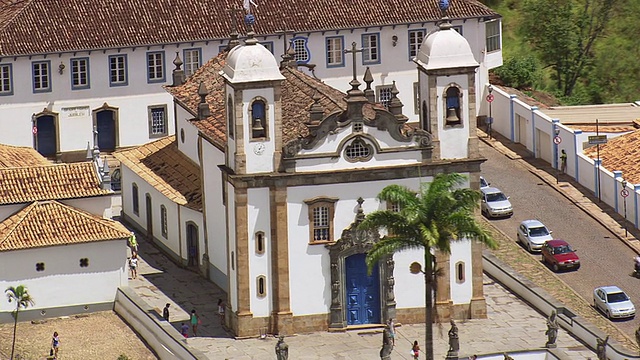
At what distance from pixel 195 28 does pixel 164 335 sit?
100 ft

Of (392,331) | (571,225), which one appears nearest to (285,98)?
(392,331)

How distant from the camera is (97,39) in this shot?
118562 millimetres

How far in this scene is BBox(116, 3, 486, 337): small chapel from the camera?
93.1m

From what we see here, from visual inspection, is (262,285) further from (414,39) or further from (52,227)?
(414,39)

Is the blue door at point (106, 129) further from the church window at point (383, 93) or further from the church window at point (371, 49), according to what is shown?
the church window at point (383, 93)

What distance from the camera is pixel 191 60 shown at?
397 ft

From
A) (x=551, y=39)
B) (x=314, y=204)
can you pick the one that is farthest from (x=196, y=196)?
(x=551, y=39)

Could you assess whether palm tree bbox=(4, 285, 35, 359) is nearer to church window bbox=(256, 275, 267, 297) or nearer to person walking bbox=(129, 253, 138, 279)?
person walking bbox=(129, 253, 138, 279)

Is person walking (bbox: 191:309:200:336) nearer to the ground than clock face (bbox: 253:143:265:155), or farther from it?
nearer to the ground

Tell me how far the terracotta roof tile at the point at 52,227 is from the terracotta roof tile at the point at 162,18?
65.9 feet

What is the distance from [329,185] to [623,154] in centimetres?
2700

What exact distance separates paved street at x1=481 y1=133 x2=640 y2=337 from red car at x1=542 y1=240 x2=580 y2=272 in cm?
39

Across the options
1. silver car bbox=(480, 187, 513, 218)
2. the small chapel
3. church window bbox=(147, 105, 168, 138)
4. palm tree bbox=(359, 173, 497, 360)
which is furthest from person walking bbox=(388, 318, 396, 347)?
church window bbox=(147, 105, 168, 138)

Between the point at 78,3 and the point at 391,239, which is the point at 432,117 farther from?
the point at 78,3
